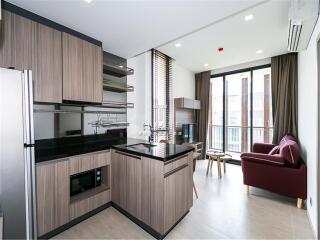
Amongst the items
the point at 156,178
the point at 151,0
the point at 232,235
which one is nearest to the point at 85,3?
the point at 151,0

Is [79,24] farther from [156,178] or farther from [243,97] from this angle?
[243,97]

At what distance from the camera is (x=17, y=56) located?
5.57 feet

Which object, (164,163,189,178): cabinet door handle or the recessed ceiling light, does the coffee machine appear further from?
the recessed ceiling light

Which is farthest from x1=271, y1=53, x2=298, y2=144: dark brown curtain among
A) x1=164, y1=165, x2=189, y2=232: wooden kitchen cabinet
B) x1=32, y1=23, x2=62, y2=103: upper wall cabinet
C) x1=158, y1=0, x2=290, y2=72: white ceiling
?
x1=32, y1=23, x2=62, y2=103: upper wall cabinet

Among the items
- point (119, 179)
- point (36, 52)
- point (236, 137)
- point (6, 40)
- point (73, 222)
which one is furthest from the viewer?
point (236, 137)

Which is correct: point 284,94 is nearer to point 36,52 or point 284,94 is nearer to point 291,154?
point 291,154

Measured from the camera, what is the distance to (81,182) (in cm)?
216

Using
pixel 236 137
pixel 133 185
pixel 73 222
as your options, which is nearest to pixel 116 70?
pixel 133 185

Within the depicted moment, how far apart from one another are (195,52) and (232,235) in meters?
3.54

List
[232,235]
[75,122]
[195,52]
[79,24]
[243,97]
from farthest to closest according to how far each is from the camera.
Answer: [243,97] → [195,52] → [75,122] → [79,24] → [232,235]

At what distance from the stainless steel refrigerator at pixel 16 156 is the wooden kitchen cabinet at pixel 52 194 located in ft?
0.90

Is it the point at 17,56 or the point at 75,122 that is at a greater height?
the point at 17,56

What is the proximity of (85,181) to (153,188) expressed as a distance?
3.50ft

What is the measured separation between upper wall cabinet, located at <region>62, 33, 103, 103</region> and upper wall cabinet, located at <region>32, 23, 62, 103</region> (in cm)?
7
